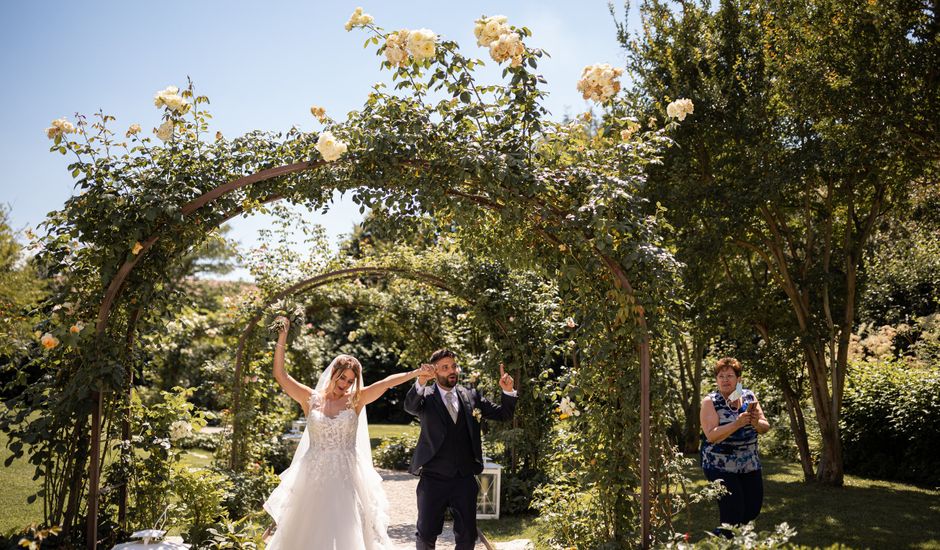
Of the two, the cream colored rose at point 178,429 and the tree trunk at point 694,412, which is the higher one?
the tree trunk at point 694,412

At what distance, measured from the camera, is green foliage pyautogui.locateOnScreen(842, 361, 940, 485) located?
30.7 feet

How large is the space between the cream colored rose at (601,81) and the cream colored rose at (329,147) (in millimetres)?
1582

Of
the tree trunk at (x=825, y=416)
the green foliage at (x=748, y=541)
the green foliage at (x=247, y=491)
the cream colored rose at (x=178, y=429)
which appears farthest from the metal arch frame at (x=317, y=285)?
the green foliage at (x=748, y=541)

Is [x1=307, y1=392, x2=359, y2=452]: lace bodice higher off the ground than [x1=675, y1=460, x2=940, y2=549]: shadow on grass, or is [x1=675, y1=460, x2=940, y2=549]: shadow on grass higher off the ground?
[x1=307, y1=392, x2=359, y2=452]: lace bodice

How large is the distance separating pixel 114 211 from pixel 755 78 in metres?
6.98

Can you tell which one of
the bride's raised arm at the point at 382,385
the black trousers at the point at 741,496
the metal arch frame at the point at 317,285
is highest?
the metal arch frame at the point at 317,285

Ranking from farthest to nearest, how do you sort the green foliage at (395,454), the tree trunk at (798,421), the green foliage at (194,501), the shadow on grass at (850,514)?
the green foliage at (395,454) < the tree trunk at (798,421) < the shadow on grass at (850,514) < the green foliage at (194,501)

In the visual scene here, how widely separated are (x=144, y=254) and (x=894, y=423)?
368 inches

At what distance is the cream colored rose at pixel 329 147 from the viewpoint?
167 inches

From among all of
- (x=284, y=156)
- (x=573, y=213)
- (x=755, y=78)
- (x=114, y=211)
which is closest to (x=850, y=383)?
(x=755, y=78)

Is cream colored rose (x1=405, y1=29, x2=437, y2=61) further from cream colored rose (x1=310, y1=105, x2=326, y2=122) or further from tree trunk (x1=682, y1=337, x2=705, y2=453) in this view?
tree trunk (x1=682, y1=337, x2=705, y2=453)

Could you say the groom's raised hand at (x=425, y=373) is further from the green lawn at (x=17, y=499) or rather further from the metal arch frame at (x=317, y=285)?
the green lawn at (x=17, y=499)

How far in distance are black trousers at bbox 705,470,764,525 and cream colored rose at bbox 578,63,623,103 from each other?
8.53ft

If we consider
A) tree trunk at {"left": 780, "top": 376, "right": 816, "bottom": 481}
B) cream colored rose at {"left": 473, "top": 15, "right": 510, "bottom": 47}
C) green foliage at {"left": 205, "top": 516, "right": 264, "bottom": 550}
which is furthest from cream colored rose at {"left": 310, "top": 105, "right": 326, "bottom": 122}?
tree trunk at {"left": 780, "top": 376, "right": 816, "bottom": 481}
